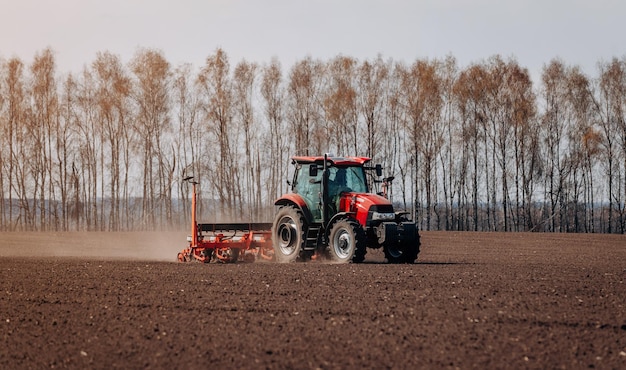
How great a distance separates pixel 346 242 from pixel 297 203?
1.58 meters

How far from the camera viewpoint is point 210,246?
19469 mm

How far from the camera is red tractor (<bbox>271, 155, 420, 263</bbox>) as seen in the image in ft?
57.9

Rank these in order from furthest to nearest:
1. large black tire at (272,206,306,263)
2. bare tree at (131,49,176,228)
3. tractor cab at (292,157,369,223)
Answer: bare tree at (131,49,176,228), large black tire at (272,206,306,263), tractor cab at (292,157,369,223)

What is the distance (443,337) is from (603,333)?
6.25ft

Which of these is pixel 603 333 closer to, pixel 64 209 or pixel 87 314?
pixel 87 314

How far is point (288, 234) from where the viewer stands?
19.0 m

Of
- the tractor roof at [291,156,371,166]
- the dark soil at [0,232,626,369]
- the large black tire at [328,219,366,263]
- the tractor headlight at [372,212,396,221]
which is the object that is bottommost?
the dark soil at [0,232,626,369]

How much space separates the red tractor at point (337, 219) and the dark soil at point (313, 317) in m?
0.68

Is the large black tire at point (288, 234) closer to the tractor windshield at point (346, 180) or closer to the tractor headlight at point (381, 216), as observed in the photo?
the tractor windshield at point (346, 180)

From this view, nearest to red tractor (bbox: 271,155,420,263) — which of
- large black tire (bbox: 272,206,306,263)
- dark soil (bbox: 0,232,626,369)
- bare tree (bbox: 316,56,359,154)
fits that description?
large black tire (bbox: 272,206,306,263)

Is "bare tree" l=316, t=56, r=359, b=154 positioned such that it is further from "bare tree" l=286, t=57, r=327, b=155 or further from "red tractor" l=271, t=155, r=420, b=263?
"red tractor" l=271, t=155, r=420, b=263

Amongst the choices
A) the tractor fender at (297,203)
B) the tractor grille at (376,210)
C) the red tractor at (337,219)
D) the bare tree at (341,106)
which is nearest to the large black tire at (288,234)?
the red tractor at (337,219)

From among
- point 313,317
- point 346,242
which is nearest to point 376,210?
point 346,242

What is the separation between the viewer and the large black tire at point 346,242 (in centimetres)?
1734
